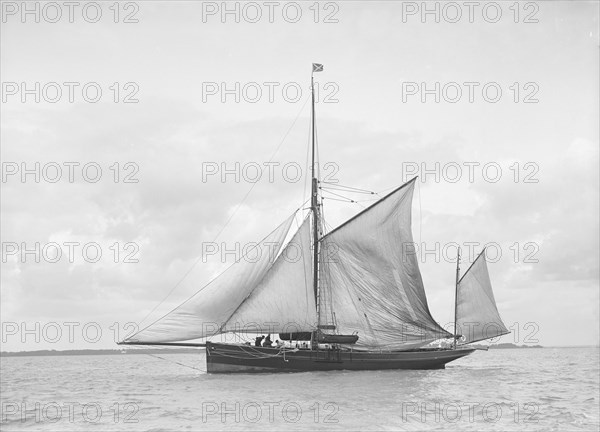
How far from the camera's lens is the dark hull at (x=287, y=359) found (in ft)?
155

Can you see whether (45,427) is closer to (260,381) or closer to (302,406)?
(302,406)

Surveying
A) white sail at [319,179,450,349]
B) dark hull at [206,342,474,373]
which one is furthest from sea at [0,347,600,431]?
white sail at [319,179,450,349]

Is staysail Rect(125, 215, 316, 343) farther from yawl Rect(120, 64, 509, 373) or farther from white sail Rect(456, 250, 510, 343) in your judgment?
white sail Rect(456, 250, 510, 343)

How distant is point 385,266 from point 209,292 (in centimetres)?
1405

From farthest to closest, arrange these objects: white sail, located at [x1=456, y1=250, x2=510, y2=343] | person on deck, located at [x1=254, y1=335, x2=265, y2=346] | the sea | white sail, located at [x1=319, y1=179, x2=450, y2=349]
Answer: white sail, located at [x1=456, y1=250, x2=510, y2=343] → white sail, located at [x1=319, y1=179, x2=450, y2=349] → person on deck, located at [x1=254, y1=335, x2=265, y2=346] → the sea

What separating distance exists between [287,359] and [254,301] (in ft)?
18.1

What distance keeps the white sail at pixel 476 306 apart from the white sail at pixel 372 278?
16292mm

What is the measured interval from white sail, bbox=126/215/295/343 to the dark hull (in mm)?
3683

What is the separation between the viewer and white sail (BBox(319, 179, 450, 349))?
51.3 metres

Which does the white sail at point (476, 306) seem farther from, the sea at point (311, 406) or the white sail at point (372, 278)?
the sea at point (311, 406)

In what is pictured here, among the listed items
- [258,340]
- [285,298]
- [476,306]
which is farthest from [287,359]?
[476,306]

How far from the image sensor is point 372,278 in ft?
169

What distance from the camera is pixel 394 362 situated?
175ft

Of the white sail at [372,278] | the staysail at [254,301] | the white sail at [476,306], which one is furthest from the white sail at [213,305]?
the white sail at [476,306]
